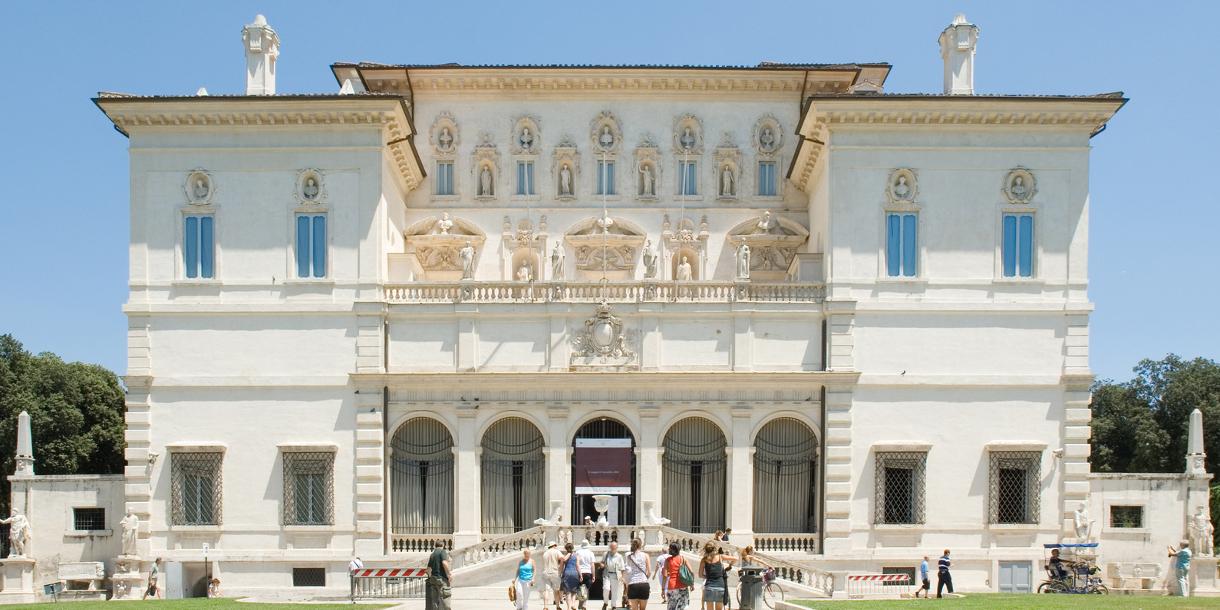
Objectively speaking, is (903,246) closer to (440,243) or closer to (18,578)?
(440,243)

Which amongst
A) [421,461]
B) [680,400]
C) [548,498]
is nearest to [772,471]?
[680,400]

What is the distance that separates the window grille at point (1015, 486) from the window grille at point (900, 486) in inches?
87.4

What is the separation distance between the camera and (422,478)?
3947 cm

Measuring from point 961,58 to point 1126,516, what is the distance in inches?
649

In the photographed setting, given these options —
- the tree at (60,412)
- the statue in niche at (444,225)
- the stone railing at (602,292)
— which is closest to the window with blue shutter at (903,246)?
the stone railing at (602,292)

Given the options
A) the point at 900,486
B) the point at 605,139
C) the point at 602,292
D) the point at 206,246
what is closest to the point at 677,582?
the point at 900,486

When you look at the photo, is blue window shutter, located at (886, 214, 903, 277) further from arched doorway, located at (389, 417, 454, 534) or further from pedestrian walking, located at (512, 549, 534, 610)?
pedestrian walking, located at (512, 549, 534, 610)

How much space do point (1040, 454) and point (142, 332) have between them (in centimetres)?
2853

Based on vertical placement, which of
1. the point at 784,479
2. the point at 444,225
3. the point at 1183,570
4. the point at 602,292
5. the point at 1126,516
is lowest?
the point at 1183,570

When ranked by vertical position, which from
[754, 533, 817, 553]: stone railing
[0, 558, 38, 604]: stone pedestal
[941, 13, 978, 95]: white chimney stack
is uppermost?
[941, 13, 978, 95]: white chimney stack

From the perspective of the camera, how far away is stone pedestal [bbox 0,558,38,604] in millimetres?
39031

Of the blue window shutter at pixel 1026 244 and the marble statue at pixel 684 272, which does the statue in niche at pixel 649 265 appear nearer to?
the marble statue at pixel 684 272

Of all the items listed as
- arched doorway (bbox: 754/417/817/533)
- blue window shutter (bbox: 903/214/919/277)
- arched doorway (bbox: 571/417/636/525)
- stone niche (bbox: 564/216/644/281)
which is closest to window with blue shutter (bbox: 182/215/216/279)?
stone niche (bbox: 564/216/644/281)

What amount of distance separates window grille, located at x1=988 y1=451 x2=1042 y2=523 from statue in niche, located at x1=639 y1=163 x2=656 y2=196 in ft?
49.1
